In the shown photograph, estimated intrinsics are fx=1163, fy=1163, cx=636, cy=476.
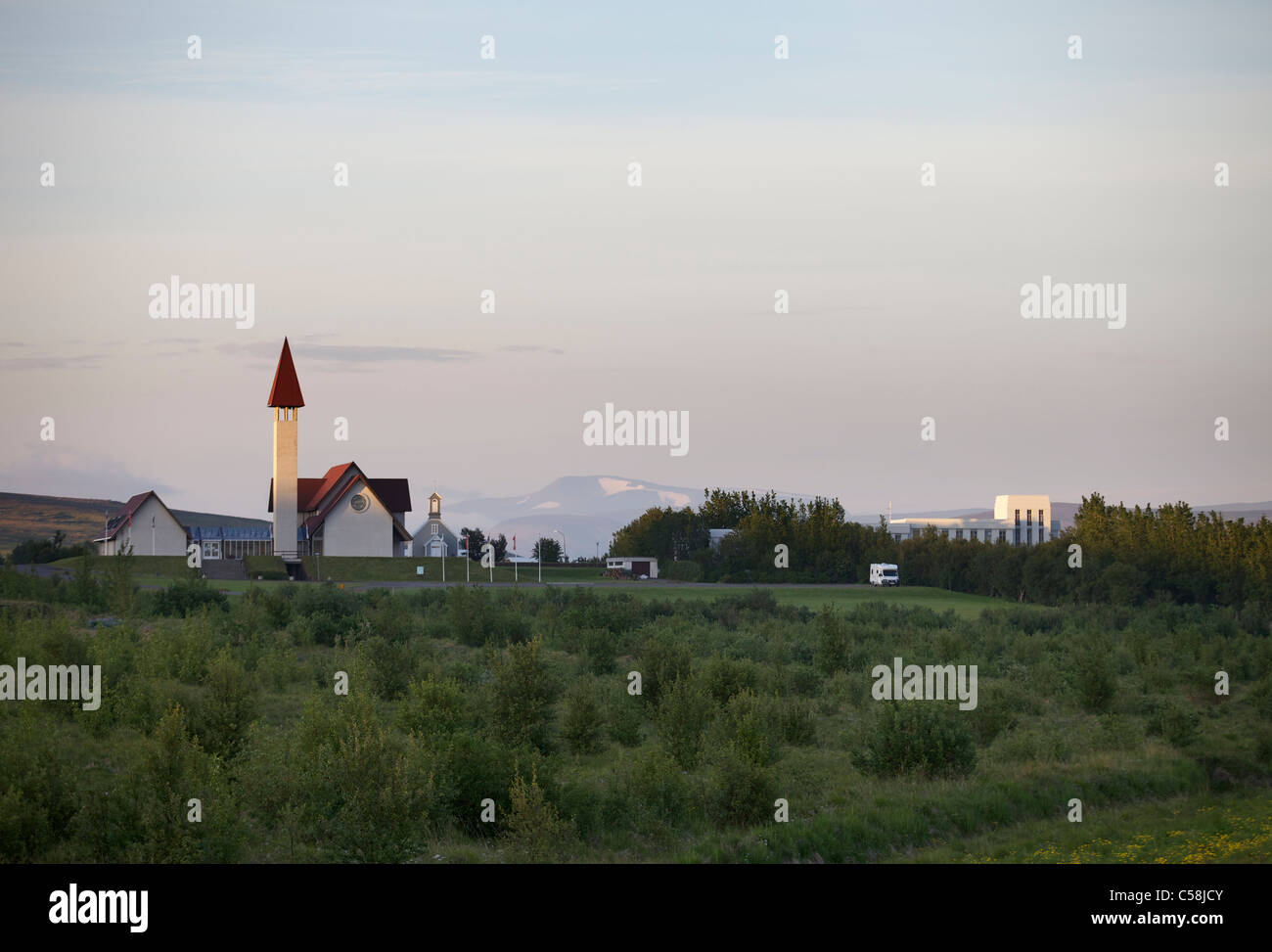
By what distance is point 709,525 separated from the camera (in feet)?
401

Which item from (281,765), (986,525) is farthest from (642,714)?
(986,525)

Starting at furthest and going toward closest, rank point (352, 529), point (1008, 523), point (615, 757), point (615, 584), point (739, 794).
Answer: point (1008, 523) → point (352, 529) → point (615, 584) → point (615, 757) → point (739, 794)

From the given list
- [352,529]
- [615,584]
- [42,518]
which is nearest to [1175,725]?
[615,584]

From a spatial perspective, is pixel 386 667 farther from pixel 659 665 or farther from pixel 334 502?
pixel 334 502

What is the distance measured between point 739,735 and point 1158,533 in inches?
2315

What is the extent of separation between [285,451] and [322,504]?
25.7 feet

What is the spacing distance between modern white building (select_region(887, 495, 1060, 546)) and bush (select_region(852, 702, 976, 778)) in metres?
121

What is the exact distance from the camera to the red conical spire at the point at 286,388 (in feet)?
275

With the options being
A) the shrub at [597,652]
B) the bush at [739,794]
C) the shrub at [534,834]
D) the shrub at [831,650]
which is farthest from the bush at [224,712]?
the shrub at [831,650]

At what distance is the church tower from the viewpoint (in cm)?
8394

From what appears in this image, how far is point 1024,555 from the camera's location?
74.7 metres

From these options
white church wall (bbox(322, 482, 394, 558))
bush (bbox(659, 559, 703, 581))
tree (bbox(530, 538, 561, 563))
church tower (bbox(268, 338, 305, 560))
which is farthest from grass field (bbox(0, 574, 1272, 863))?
tree (bbox(530, 538, 561, 563))

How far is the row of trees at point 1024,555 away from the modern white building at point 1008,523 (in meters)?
30.7
